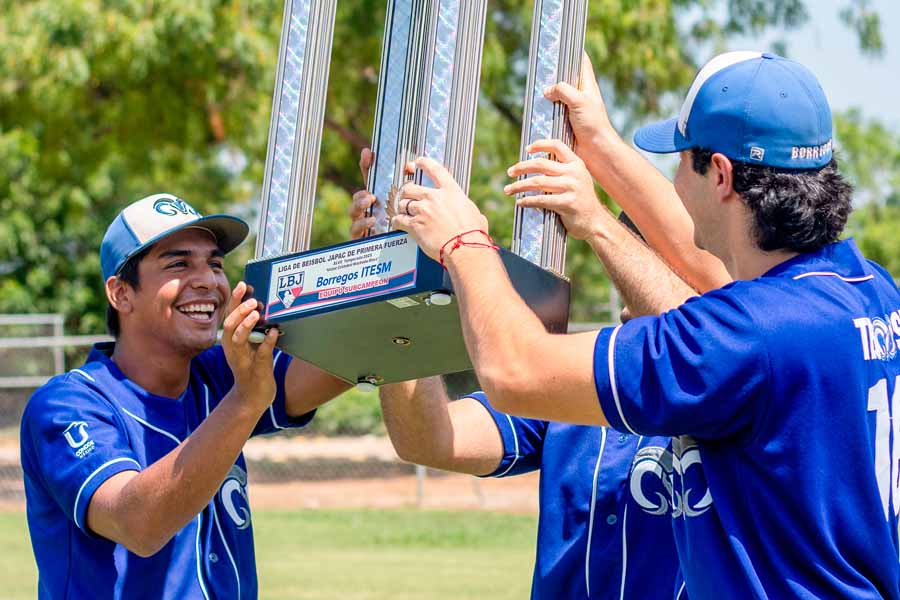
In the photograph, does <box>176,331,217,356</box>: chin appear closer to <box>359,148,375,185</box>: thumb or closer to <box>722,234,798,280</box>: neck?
<box>359,148,375,185</box>: thumb

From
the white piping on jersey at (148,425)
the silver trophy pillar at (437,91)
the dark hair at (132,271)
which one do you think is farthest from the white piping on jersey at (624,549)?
the dark hair at (132,271)

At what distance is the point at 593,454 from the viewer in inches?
149

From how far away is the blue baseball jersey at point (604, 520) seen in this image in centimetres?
361

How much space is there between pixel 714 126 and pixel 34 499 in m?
2.41

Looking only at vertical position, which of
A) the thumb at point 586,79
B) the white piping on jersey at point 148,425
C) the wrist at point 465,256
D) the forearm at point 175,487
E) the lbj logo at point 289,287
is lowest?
the forearm at point 175,487

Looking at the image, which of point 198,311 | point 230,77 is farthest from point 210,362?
point 230,77

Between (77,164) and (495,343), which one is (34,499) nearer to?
(495,343)

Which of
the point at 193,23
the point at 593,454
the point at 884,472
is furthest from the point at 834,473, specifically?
the point at 193,23

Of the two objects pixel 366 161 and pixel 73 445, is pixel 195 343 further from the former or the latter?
pixel 366 161

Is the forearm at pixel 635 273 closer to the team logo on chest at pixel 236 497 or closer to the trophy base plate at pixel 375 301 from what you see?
the trophy base plate at pixel 375 301

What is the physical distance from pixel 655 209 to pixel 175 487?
58.8 inches

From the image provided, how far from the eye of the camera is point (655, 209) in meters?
3.49

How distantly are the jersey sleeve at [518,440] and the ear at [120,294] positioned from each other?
48.9 inches

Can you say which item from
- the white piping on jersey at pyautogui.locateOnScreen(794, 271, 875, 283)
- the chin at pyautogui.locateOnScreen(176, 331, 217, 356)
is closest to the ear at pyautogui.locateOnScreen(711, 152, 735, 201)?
the white piping on jersey at pyautogui.locateOnScreen(794, 271, 875, 283)
